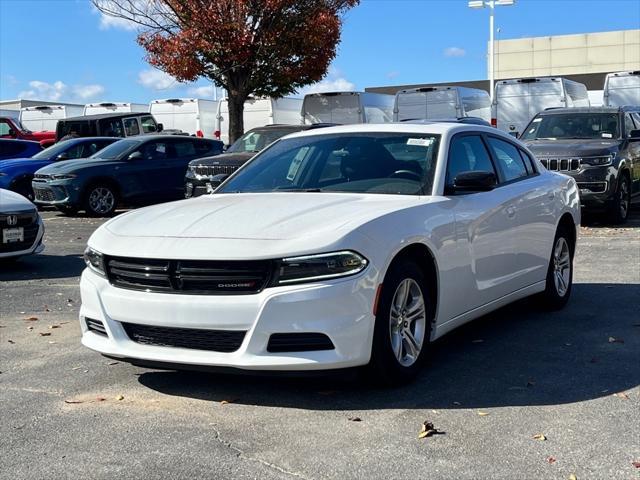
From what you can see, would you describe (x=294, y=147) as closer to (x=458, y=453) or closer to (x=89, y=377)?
(x=89, y=377)

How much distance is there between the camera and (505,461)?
3.82m

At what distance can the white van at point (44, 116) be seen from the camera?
31.8 m

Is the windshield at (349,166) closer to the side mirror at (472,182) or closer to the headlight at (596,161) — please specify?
the side mirror at (472,182)

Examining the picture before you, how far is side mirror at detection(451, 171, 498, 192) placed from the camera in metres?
5.46

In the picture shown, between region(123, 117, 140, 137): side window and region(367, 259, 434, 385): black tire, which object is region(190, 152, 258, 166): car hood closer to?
region(123, 117, 140, 137): side window

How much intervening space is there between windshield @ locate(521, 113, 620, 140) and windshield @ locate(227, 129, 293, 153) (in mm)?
4510

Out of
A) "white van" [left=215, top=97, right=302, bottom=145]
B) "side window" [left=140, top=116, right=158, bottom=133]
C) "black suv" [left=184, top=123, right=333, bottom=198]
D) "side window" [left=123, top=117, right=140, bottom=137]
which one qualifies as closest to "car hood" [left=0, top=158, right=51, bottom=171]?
"black suv" [left=184, top=123, right=333, bottom=198]

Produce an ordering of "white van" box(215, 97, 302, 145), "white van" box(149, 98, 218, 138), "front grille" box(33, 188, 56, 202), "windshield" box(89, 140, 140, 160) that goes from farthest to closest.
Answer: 1. "white van" box(149, 98, 218, 138)
2. "white van" box(215, 97, 302, 145)
3. "windshield" box(89, 140, 140, 160)
4. "front grille" box(33, 188, 56, 202)

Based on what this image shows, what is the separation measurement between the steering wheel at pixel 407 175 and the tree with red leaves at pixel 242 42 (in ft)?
50.2

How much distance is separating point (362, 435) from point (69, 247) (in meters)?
8.90

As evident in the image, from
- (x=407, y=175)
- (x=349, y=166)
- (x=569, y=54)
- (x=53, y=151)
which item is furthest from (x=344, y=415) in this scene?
(x=569, y=54)

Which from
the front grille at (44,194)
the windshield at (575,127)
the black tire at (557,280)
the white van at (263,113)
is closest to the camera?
the black tire at (557,280)

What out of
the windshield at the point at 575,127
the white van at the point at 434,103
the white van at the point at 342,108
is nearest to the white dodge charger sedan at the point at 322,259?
the windshield at the point at 575,127

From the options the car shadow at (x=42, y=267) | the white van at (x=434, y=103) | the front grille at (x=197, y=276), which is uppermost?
the white van at (x=434, y=103)
